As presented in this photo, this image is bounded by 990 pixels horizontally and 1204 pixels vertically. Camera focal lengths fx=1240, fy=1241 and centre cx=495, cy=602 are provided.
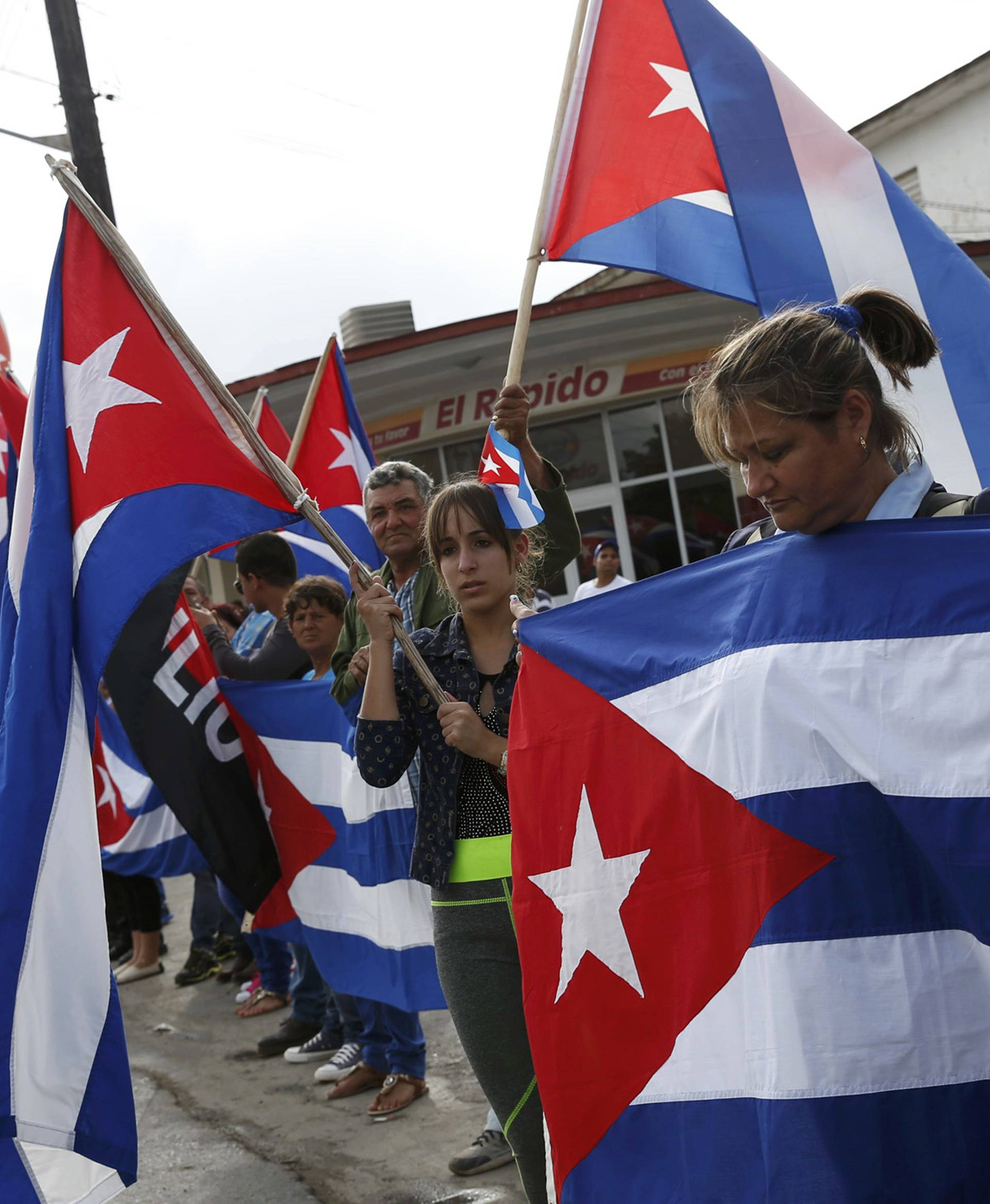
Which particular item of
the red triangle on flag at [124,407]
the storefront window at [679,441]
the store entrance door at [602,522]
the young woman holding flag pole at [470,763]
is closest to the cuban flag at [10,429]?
the red triangle on flag at [124,407]

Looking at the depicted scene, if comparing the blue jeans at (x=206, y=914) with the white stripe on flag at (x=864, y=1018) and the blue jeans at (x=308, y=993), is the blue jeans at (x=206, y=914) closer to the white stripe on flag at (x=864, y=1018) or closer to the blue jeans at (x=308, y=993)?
the blue jeans at (x=308, y=993)

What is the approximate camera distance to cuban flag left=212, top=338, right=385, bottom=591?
6.63 m

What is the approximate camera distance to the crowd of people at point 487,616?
6.75 ft

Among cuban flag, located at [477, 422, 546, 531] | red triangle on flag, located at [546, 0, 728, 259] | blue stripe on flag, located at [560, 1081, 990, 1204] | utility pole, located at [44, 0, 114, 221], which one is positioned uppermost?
utility pole, located at [44, 0, 114, 221]

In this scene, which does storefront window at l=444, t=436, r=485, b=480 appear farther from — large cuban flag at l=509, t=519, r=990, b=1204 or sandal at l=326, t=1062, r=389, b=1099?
large cuban flag at l=509, t=519, r=990, b=1204

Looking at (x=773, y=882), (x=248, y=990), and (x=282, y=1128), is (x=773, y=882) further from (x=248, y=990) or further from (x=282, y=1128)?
(x=248, y=990)

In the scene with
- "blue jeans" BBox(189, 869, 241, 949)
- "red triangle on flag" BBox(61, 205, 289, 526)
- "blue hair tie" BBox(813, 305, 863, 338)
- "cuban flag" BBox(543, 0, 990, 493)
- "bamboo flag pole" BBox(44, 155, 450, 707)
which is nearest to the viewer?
"blue hair tie" BBox(813, 305, 863, 338)

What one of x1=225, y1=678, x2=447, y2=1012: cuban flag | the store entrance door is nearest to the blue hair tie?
x1=225, y1=678, x2=447, y2=1012: cuban flag

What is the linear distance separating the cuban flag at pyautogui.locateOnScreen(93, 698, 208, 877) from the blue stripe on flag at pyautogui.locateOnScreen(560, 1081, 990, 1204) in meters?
4.28

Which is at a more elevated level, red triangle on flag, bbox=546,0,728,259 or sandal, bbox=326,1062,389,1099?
red triangle on flag, bbox=546,0,728,259

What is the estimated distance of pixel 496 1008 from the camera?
9.00 feet

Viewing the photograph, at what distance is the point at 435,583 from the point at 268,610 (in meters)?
2.27

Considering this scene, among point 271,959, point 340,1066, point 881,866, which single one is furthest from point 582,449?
point 881,866

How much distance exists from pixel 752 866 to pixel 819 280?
2.12 m
